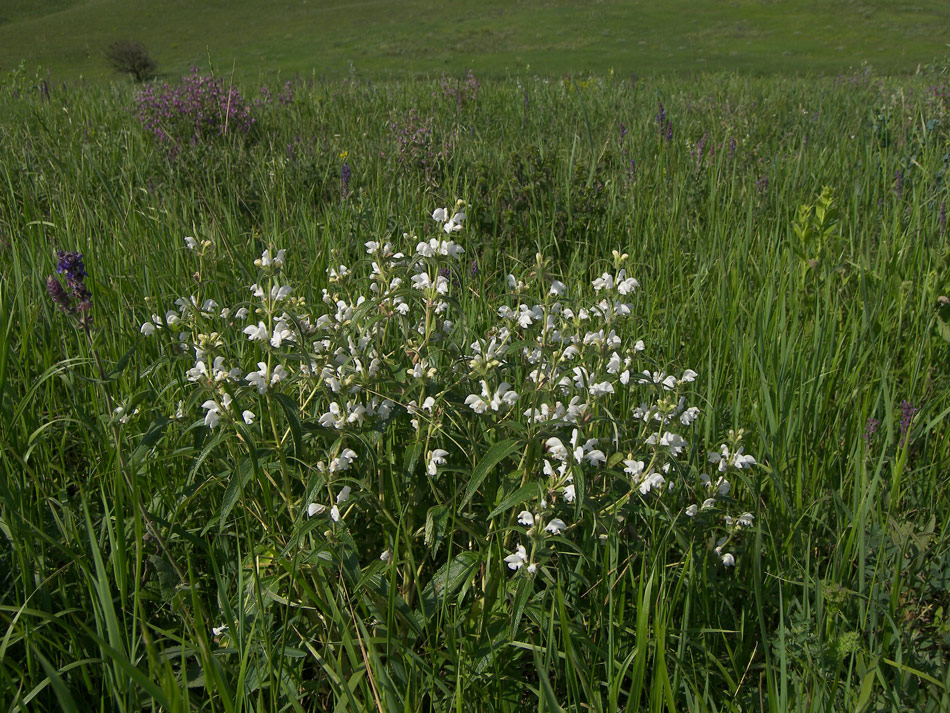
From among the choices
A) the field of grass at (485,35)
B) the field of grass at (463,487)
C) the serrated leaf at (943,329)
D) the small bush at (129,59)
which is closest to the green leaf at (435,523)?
the field of grass at (463,487)

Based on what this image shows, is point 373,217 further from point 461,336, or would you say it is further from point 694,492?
point 694,492

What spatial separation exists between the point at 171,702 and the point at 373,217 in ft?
8.19

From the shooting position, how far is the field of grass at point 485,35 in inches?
1110

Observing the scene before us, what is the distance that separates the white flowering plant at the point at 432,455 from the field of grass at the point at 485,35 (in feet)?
80.0

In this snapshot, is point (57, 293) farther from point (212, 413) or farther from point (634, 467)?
point (634, 467)

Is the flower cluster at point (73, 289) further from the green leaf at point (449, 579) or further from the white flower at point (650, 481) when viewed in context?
the white flower at point (650, 481)

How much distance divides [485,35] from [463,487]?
1562 inches

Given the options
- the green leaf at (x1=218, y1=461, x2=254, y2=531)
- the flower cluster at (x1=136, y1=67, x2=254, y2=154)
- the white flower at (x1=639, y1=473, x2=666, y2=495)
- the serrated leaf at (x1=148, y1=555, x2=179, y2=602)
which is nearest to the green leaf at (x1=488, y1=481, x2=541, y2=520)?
the white flower at (x1=639, y1=473, x2=666, y2=495)

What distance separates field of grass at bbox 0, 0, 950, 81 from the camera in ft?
92.5

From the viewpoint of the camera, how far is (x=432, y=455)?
141 centimetres

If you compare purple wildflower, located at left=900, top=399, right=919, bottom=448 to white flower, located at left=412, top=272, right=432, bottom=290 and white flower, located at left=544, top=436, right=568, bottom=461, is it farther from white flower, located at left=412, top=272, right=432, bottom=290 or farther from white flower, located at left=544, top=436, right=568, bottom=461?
white flower, located at left=412, top=272, right=432, bottom=290

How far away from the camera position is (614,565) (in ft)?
4.83

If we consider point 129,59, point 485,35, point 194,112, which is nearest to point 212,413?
point 194,112

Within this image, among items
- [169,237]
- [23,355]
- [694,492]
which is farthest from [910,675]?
[169,237]
